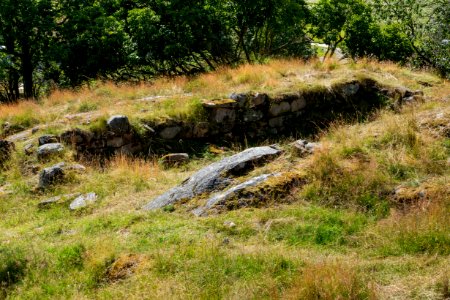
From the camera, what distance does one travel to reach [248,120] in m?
12.7

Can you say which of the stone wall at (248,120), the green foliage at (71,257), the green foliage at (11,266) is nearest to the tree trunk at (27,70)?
the stone wall at (248,120)

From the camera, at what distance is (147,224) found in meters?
7.18

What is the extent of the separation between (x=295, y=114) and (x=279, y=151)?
4.60 m

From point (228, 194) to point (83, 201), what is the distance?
291 cm

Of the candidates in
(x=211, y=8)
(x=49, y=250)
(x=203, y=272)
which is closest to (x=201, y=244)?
(x=203, y=272)

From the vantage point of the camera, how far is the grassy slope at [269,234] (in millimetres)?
5094

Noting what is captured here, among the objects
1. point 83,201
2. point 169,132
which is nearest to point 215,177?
point 83,201

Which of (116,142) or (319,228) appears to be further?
(116,142)

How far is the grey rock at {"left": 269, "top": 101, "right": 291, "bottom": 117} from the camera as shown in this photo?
42.2 feet

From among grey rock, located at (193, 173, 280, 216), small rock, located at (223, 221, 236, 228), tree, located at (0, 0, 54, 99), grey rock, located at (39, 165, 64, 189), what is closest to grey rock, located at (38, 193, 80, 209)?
grey rock, located at (39, 165, 64, 189)

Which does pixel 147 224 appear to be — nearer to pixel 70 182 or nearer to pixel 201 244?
pixel 201 244

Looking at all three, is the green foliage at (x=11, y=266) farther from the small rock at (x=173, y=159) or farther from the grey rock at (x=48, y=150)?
the small rock at (x=173, y=159)

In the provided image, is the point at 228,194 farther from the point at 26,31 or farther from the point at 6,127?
the point at 26,31

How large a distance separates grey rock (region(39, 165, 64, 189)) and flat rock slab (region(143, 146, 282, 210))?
8.81 ft
